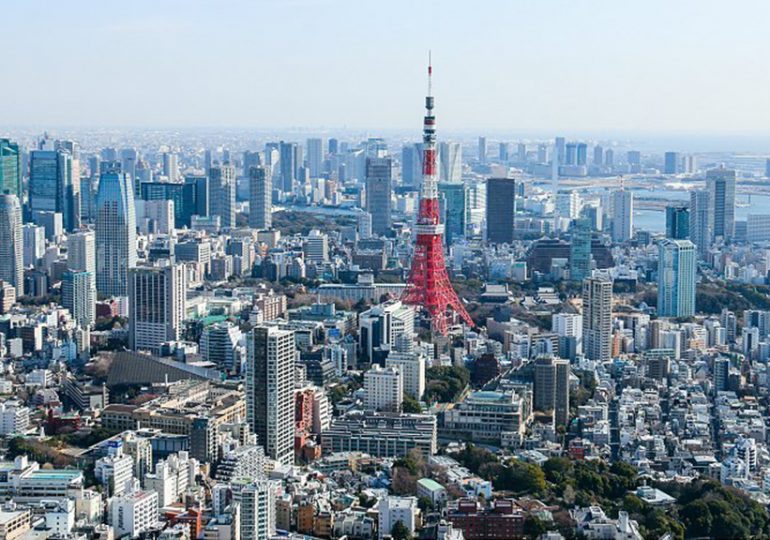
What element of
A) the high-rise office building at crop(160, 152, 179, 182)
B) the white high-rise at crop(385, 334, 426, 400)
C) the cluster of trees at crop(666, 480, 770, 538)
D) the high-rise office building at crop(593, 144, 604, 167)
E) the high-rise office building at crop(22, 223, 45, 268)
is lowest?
the cluster of trees at crop(666, 480, 770, 538)

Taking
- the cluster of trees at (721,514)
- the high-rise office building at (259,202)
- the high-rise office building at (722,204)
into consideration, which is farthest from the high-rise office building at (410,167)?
the cluster of trees at (721,514)

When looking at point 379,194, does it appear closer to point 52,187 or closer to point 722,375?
point 52,187

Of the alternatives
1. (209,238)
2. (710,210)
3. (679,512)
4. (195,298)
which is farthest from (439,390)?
(710,210)

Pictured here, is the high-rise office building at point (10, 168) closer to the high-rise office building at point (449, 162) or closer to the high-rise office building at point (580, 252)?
the high-rise office building at point (580, 252)

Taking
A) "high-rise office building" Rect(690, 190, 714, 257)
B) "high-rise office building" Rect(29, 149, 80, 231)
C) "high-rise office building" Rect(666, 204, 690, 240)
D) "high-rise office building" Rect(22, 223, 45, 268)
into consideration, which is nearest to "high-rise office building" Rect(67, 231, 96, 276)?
"high-rise office building" Rect(22, 223, 45, 268)

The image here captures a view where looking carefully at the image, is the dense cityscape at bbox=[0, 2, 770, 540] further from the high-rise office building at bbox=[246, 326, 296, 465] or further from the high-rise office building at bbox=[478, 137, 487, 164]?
the high-rise office building at bbox=[478, 137, 487, 164]
